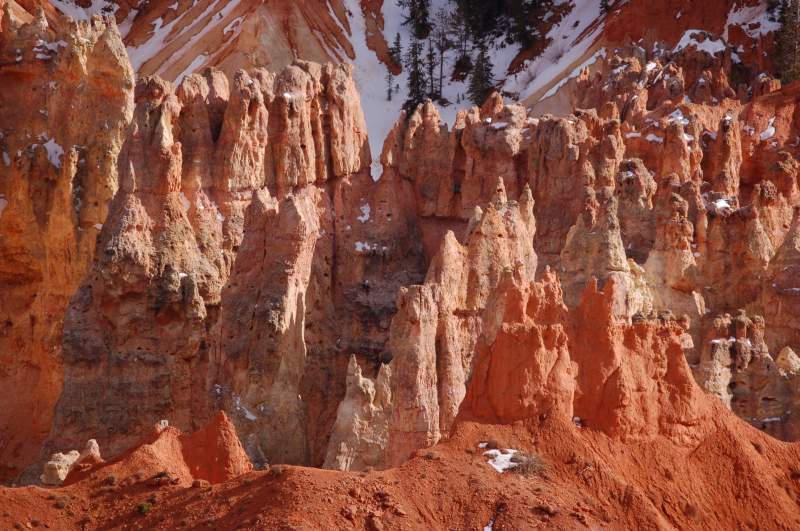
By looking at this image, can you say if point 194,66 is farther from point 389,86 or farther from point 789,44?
point 789,44

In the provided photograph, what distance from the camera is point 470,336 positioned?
4069 centimetres

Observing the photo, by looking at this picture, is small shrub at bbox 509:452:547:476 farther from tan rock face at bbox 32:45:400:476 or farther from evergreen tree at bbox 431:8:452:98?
evergreen tree at bbox 431:8:452:98

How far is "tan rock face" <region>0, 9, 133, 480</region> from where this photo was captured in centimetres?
4906

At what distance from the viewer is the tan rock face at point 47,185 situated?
4906 centimetres

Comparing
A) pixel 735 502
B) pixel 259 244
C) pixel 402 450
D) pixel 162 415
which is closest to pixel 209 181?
pixel 259 244

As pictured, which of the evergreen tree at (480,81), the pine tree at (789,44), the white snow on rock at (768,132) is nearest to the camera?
the white snow on rock at (768,132)

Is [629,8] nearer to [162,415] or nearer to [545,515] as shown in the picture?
[162,415]

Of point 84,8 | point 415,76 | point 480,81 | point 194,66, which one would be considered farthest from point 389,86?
point 84,8

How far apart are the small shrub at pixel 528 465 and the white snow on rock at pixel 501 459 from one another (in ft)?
0.30

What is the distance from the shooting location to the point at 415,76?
3196 inches

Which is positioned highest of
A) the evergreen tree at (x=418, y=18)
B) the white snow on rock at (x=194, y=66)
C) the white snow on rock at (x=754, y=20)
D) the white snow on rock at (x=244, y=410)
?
the evergreen tree at (x=418, y=18)

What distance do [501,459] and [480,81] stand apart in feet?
186

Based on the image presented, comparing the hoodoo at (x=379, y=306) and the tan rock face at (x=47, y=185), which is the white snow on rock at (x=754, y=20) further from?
the tan rock face at (x=47, y=185)

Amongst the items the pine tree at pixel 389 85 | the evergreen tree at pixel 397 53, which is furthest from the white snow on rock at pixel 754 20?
the pine tree at pixel 389 85
